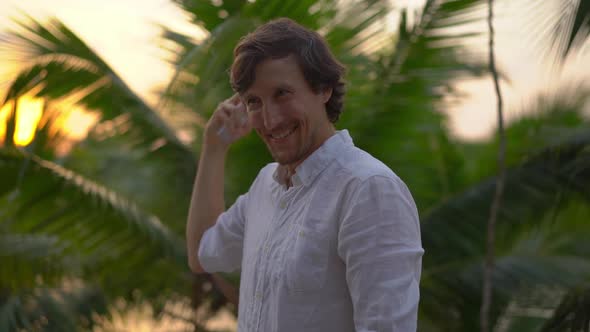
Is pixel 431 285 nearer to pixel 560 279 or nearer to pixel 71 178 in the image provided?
→ pixel 560 279

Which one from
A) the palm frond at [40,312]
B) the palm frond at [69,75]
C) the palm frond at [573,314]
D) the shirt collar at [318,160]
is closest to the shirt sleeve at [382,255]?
the shirt collar at [318,160]

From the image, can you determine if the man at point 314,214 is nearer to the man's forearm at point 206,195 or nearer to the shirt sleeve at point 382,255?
the shirt sleeve at point 382,255

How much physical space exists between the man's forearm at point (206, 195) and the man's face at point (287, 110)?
1.05ft

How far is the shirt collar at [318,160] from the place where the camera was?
1.30 meters

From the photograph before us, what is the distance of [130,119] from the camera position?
4.18 metres

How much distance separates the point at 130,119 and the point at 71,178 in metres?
0.57

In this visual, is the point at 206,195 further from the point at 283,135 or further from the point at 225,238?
the point at 283,135

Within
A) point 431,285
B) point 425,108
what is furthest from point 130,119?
point 431,285

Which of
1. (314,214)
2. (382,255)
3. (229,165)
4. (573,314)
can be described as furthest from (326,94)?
(229,165)

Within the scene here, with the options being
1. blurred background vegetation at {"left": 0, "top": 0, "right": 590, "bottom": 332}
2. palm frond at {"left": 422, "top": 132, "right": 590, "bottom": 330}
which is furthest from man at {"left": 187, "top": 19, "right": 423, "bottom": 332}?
palm frond at {"left": 422, "top": 132, "right": 590, "bottom": 330}

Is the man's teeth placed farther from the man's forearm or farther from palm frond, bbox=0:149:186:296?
palm frond, bbox=0:149:186:296

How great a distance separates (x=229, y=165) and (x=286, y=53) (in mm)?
3051

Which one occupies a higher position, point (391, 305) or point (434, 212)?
point (391, 305)

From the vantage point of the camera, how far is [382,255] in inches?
43.9
